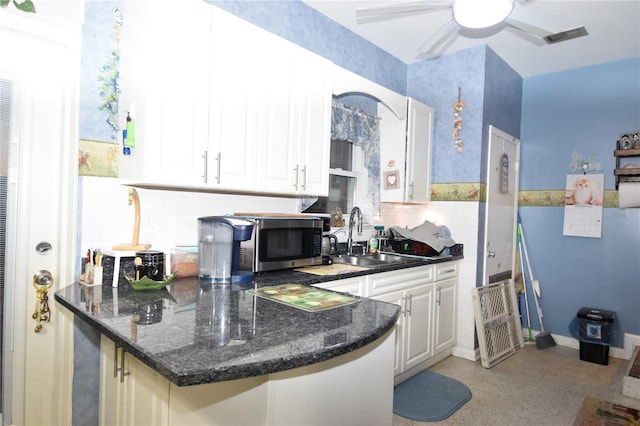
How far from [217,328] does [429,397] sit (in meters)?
2.01

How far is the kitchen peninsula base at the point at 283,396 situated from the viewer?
115 centimetres

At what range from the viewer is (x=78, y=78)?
1.84 meters

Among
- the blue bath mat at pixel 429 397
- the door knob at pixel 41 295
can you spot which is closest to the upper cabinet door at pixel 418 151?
the blue bath mat at pixel 429 397

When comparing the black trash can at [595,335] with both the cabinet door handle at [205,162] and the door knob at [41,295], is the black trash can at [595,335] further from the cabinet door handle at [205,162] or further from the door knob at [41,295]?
the door knob at [41,295]

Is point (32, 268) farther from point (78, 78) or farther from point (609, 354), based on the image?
point (609, 354)

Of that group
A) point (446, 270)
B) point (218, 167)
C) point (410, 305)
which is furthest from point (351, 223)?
point (218, 167)

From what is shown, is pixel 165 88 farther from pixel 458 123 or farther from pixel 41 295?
pixel 458 123

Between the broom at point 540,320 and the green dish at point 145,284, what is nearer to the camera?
the green dish at point 145,284

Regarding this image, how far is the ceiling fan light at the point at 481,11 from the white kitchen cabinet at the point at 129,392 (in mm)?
2348

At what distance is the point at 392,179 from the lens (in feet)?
11.5

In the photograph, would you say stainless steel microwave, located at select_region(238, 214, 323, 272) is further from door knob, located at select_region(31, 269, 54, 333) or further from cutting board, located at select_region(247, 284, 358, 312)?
door knob, located at select_region(31, 269, 54, 333)

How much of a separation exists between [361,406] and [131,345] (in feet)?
2.60

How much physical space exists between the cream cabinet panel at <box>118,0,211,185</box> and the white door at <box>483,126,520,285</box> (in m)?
2.75

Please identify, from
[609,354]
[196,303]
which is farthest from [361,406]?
[609,354]
